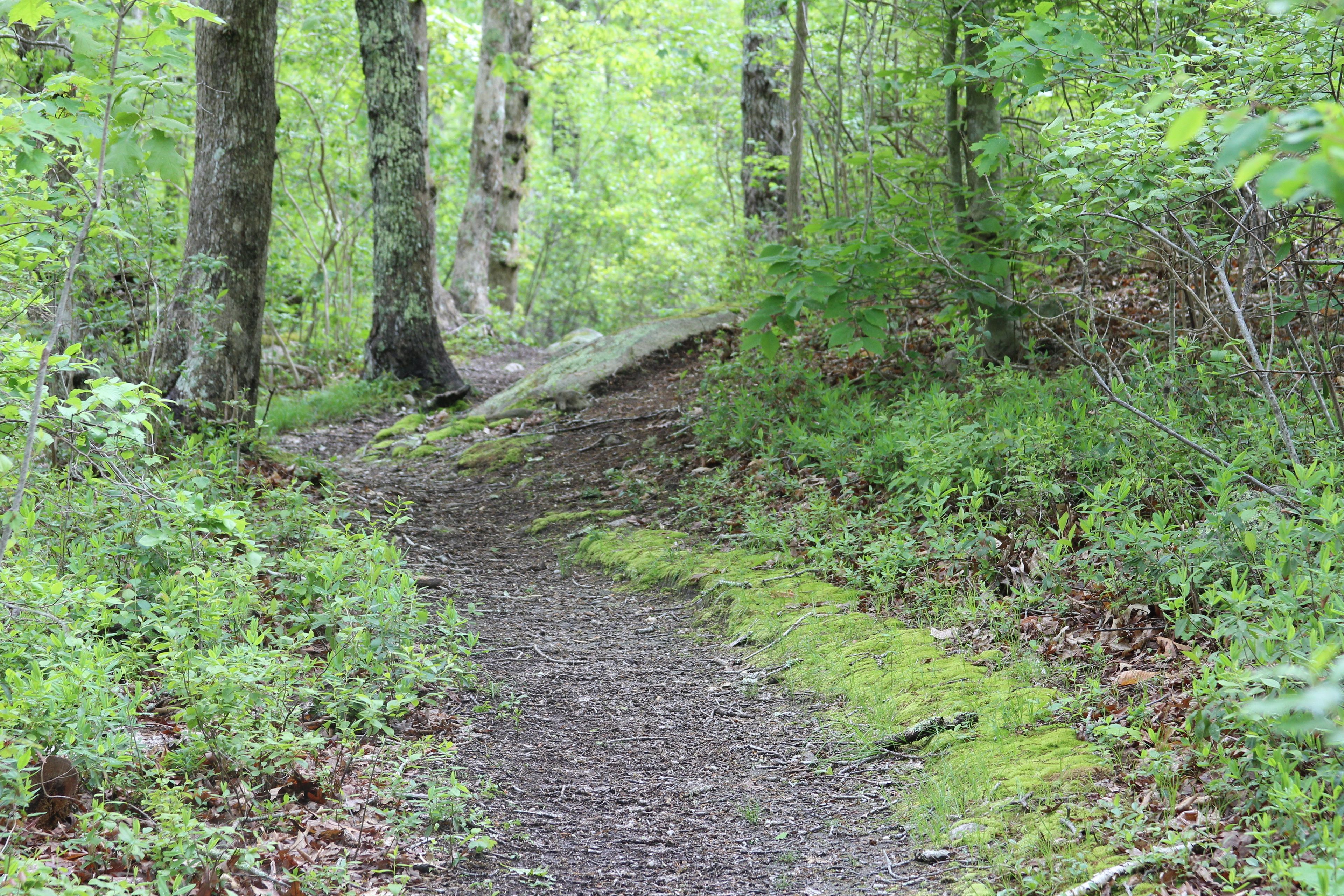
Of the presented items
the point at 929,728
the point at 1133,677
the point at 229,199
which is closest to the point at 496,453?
the point at 229,199

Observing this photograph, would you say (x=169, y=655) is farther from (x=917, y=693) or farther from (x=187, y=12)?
(x=917, y=693)

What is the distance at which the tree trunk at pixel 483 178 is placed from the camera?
15.1 meters

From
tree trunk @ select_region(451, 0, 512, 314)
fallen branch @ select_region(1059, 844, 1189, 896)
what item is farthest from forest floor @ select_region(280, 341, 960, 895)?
tree trunk @ select_region(451, 0, 512, 314)

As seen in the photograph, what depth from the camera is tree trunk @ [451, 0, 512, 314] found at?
15.1 m

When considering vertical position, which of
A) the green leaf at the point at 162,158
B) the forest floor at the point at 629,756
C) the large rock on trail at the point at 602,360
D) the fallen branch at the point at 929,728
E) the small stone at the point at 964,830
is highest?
the green leaf at the point at 162,158

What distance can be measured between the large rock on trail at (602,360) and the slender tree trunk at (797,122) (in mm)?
1654

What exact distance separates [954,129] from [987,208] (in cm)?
71

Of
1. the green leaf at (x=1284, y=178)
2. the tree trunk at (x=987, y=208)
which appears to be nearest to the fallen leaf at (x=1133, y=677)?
the green leaf at (x=1284, y=178)

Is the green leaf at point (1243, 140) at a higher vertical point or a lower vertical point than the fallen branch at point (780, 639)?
higher

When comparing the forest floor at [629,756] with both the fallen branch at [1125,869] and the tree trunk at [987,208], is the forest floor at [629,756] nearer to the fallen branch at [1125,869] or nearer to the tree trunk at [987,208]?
the fallen branch at [1125,869]

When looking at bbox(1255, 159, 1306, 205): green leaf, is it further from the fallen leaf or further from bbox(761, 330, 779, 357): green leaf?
bbox(761, 330, 779, 357): green leaf

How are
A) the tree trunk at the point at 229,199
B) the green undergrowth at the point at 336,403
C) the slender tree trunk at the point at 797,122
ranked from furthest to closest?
the green undergrowth at the point at 336,403, the slender tree trunk at the point at 797,122, the tree trunk at the point at 229,199

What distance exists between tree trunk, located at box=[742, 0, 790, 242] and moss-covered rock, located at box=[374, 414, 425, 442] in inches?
173

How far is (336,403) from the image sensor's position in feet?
31.9
